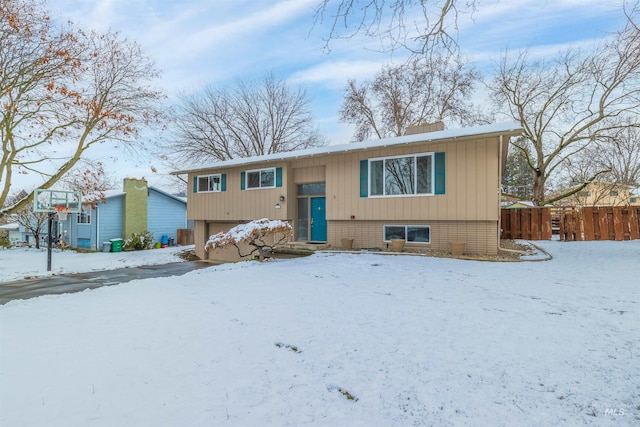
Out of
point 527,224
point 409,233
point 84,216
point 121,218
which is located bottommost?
point 409,233

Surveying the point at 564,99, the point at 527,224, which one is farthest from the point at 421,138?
the point at 564,99

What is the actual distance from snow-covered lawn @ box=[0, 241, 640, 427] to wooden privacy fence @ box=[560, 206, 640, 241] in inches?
368

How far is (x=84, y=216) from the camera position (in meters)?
19.8

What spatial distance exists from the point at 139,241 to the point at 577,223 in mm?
22146

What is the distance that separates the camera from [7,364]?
296cm

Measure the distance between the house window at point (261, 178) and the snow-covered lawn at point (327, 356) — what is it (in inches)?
320

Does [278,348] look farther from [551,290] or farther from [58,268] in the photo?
[58,268]

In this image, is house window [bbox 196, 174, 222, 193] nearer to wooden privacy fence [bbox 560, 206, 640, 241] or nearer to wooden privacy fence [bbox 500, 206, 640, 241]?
wooden privacy fence [bbox 500, 206, 640, 241]

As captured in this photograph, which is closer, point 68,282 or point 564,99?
point 68,282

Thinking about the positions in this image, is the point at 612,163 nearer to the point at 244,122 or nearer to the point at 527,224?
the point at 527,224

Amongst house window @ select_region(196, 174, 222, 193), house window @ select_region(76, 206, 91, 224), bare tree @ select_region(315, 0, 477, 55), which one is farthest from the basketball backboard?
bare tree @ select_region(315, 0, 477, 55)

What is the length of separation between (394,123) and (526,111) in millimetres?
8075

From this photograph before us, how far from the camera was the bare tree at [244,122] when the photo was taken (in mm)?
24250

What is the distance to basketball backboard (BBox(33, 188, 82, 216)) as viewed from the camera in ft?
40.1
